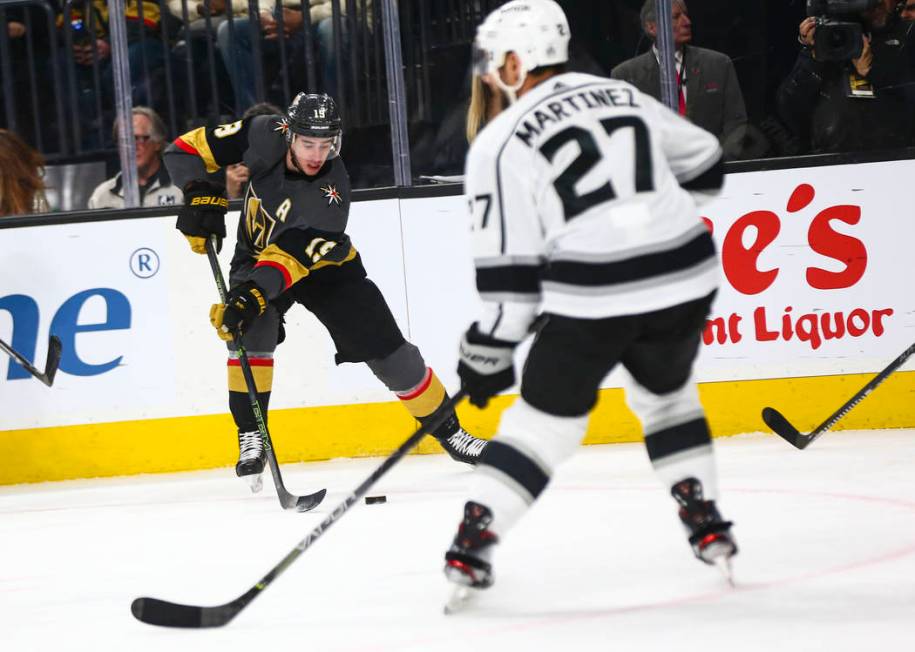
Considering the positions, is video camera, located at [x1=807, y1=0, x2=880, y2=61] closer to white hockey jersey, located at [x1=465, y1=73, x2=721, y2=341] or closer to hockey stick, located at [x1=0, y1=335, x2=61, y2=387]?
white hockey jersey, located at [x1=465, y1=73, x2=721, y2=341]

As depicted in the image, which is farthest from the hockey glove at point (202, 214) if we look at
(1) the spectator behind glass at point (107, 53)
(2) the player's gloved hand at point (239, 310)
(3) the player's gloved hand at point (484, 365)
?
(3) the player's gloved hand at point (484, 365)

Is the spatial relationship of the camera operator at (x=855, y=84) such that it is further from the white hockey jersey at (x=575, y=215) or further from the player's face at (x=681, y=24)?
the white hockey jersey at (x=575, y=215)

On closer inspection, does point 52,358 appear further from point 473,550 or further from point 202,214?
point 473,550

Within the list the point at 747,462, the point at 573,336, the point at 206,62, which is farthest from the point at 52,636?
the point at 206,62

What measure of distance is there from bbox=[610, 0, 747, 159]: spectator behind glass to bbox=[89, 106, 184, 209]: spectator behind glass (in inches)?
59.6

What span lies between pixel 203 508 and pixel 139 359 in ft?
2.74

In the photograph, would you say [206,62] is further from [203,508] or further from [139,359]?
[203,508]

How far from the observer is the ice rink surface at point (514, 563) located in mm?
2189

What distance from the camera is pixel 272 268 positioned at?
12.1ft

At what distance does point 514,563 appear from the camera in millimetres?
2760

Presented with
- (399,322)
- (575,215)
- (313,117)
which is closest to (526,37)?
(575,215)

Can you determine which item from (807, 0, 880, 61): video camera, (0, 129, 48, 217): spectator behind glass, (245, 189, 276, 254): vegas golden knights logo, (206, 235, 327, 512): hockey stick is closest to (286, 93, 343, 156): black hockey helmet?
(245, 189, 276, 254): vegas golden knights logo

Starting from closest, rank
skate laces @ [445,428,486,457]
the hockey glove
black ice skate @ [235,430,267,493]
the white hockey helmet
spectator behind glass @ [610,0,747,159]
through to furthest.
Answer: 1. the white hockey helmet
2. the hockey glove
3. black ice skate @ [235,430,267,493]
4. skate laces @ [445,428,486,457]
5. spectator behind glass @ [610,0,747,159]

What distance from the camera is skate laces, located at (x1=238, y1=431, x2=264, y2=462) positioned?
12.6ft
